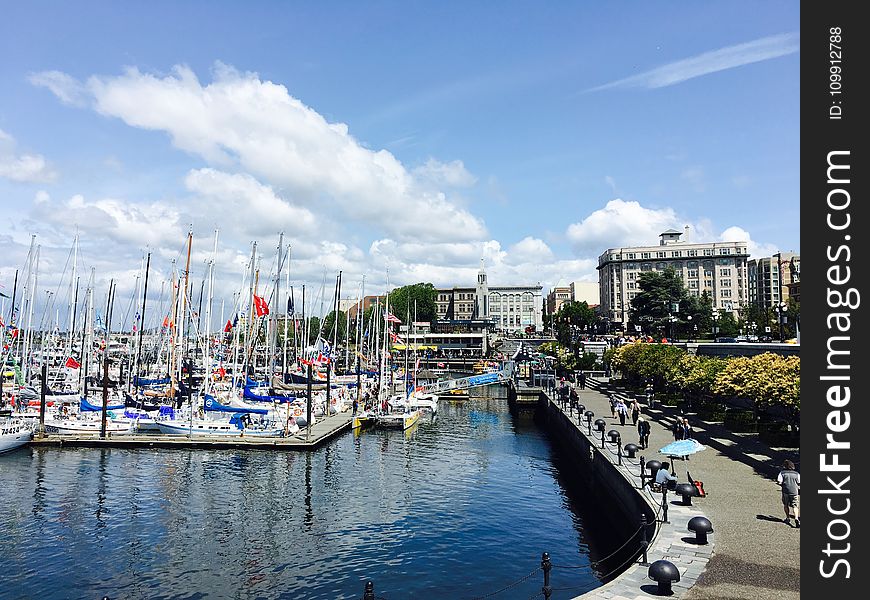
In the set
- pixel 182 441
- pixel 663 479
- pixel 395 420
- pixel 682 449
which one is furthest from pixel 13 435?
pixel 682 449

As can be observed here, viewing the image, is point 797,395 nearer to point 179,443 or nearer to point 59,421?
point 179,443

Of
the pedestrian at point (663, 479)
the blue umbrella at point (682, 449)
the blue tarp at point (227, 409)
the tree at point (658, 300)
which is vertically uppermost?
the tree at point (658, 300)

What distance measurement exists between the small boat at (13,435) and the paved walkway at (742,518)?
→ 45.0 metres

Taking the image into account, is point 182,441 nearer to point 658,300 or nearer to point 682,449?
point 682,449

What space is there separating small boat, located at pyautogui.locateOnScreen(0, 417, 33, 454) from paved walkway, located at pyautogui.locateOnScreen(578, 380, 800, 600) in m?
45.0

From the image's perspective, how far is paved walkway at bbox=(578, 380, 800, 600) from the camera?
16.9m

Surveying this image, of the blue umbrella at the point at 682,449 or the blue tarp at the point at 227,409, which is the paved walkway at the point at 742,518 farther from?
the blue tarp at the point at 227,409

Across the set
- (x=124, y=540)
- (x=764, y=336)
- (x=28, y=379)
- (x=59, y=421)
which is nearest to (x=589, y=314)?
(x=764, y=336)

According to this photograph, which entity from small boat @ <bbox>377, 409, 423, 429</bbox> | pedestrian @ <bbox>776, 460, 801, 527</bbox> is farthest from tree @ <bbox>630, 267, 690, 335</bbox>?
pedestrian @ <bbox>776, 460, 801, 527</bbox>

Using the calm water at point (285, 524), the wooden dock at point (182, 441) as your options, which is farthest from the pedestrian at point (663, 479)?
the wooden dock at point (182, 441)

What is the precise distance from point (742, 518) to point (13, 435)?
4955 cm

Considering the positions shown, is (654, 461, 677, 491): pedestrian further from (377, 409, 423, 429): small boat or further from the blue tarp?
(377, 409, 423, 429): small boat

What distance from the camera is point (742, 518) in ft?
74.9

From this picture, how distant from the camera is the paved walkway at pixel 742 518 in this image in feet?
55.5
